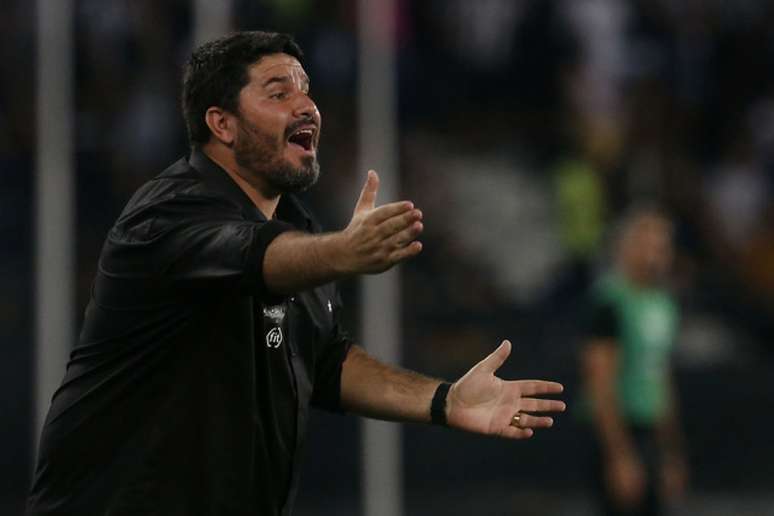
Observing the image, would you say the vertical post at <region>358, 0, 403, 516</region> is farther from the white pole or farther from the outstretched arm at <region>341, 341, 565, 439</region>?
the outstretched arm at <region>341, 341, 565, 439</region>

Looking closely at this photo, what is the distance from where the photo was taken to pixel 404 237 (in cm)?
347

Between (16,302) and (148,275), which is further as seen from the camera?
(16,302)

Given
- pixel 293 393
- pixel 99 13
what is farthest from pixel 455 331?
pixel 293 393

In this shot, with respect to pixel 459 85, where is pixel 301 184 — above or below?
below

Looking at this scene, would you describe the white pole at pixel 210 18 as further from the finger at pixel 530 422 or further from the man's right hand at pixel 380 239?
the man's right hand at pixel 380 239

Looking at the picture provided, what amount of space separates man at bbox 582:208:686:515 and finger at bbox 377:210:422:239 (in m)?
4.63

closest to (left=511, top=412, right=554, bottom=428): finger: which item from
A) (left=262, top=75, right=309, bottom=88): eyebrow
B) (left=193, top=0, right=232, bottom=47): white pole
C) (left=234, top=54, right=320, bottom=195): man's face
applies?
(left=234, top=54, right=320, bottom=195): man's face

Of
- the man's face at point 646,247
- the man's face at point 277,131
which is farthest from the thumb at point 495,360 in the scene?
the man's face at point 646,247

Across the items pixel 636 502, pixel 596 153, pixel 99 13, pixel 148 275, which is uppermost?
pixel 99 13

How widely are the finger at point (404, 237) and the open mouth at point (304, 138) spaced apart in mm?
709

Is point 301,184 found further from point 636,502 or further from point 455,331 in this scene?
point 455,331

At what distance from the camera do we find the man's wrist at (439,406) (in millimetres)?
4285

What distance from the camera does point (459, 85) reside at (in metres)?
11.8

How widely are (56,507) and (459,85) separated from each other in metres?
7.95
